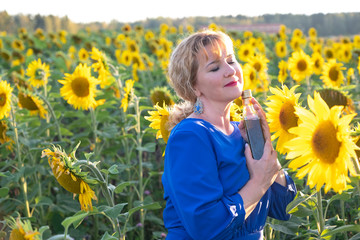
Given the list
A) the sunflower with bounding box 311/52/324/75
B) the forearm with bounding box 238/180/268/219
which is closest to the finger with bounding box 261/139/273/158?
the forearm with bounding box 238/180/268/219

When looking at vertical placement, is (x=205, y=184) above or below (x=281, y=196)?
above

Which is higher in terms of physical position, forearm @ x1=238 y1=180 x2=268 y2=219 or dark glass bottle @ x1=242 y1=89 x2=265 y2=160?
dark glass bottle @ x1=242 y1=89 x2=265 y2=160

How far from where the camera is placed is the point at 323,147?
4.31 feet

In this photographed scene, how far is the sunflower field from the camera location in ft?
4.40

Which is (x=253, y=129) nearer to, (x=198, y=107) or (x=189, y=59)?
(x=198, y=107)

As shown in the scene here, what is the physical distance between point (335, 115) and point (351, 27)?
19.3 meters

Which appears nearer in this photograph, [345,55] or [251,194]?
[251,194]

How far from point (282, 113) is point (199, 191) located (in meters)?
0.44

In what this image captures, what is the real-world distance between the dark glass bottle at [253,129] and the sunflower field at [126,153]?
6cm

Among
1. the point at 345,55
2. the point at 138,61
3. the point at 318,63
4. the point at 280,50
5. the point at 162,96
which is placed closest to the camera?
the point at 162,96

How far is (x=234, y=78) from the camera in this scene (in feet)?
5.55

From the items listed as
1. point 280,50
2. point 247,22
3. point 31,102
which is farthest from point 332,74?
point 247,22

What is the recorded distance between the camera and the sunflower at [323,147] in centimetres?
128

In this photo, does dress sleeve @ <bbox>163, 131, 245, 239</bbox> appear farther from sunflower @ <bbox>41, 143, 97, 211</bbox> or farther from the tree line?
the tree line
